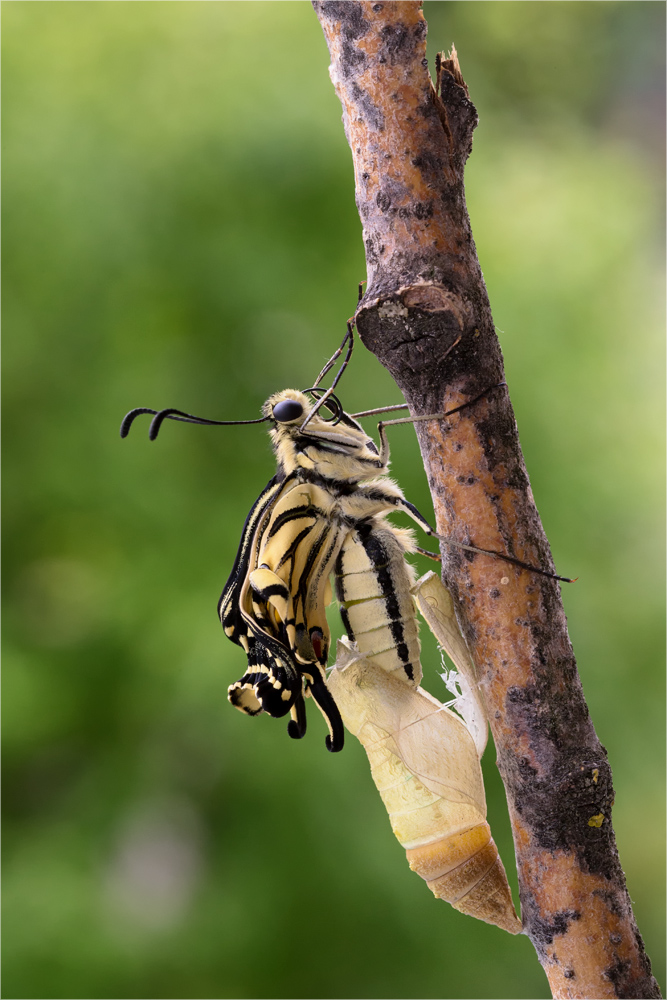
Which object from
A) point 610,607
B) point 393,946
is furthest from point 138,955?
point 610,607

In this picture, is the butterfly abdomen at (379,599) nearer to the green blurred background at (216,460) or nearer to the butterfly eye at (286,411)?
the butterfly eye at (286,411)

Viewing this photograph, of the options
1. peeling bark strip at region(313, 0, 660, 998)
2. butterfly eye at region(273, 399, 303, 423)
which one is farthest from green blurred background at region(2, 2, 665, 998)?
peeling bark strip at region(313, 0, 660, 998)

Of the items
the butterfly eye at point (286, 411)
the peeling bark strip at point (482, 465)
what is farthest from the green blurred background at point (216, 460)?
the peeling bark strip at point (482, 465)

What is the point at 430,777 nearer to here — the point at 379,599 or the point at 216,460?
the point at 379,599

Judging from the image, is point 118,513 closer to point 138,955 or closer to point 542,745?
point 138,955

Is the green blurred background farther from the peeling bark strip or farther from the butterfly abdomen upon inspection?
the peeling bark strip

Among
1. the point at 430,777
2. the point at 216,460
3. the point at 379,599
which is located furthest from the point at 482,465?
the point at 216,460
